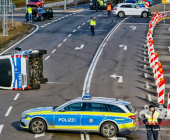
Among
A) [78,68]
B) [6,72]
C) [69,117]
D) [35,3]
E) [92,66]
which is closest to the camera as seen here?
[69,117]

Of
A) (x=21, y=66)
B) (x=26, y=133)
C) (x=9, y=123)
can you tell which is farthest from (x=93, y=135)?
(x=21, y=66)

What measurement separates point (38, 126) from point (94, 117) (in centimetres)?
211

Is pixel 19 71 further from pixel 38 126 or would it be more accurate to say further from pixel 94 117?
pixel 94 117

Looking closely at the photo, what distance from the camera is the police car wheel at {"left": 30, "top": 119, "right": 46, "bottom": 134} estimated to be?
584 inches

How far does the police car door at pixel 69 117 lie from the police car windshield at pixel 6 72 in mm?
8052

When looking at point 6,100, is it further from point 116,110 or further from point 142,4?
point 142,4

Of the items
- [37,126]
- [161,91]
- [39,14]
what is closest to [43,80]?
[161,91]

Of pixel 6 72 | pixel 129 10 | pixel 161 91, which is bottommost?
pixel 161 91

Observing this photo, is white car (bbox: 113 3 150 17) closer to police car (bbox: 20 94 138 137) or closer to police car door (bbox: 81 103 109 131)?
police car (bbox: 20 94 138 137)

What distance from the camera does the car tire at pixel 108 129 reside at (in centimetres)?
1440

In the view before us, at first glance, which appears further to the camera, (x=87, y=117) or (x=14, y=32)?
(x=14, y=32)

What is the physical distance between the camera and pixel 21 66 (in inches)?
861

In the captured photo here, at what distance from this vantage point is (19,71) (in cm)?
2194

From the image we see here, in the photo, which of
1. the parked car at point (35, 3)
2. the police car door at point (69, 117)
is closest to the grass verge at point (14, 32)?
the parked car at point (35, 3)
